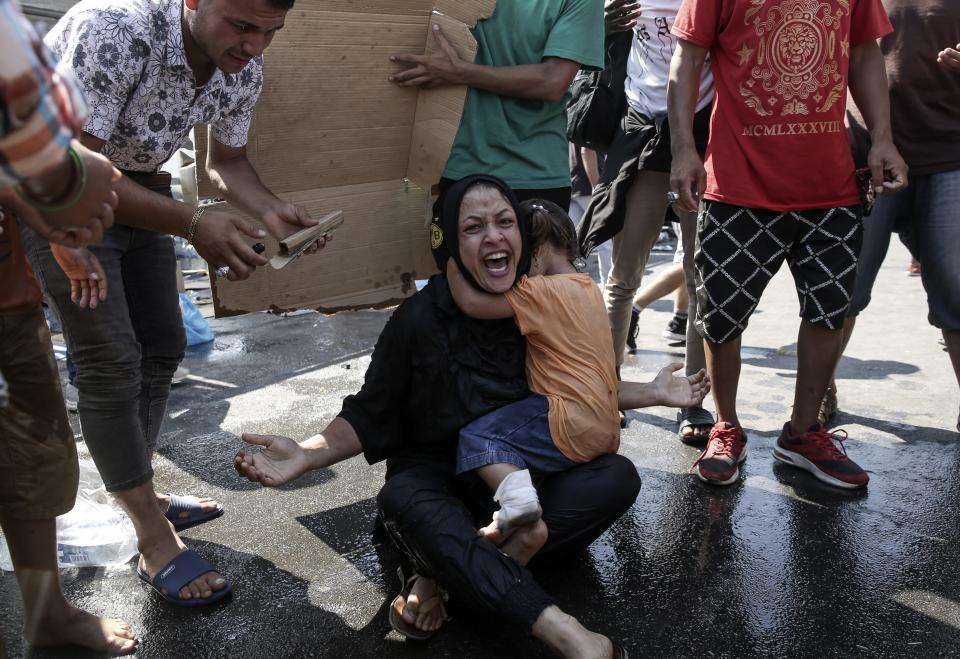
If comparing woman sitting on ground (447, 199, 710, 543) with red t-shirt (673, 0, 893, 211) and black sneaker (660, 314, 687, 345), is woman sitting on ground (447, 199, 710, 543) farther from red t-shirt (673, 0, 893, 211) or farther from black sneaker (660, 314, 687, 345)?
black sneaker (660, 314, 687, 345)

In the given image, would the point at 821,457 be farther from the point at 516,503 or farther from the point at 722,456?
the point at 516,503

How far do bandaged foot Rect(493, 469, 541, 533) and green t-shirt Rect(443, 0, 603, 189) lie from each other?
4.23 ft

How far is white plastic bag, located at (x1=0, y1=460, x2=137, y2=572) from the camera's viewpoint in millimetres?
2811

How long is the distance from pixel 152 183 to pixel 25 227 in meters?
0.37

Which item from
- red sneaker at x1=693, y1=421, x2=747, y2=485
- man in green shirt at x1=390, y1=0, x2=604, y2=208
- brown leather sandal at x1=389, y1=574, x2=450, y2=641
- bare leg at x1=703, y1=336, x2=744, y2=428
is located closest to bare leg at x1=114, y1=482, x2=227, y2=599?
brown leather sandal at x1=389, y1=574, x2=450, y2=641

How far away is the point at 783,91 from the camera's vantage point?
312 centimetres

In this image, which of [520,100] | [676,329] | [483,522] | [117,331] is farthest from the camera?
[676,329]

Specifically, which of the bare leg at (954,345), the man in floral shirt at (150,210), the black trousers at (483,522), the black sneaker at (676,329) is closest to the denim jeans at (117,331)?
the man in floral shirt at (150,210)

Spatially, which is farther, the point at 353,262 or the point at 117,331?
the point at 353,262

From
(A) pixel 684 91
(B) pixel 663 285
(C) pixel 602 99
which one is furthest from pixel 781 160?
(B) pixel 663 285

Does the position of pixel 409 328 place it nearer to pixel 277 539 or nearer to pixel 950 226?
pixel 277 539

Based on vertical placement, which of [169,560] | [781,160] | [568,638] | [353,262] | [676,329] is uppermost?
[781,160]

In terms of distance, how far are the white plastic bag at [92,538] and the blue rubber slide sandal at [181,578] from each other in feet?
0.77

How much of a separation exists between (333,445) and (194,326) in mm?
3270
